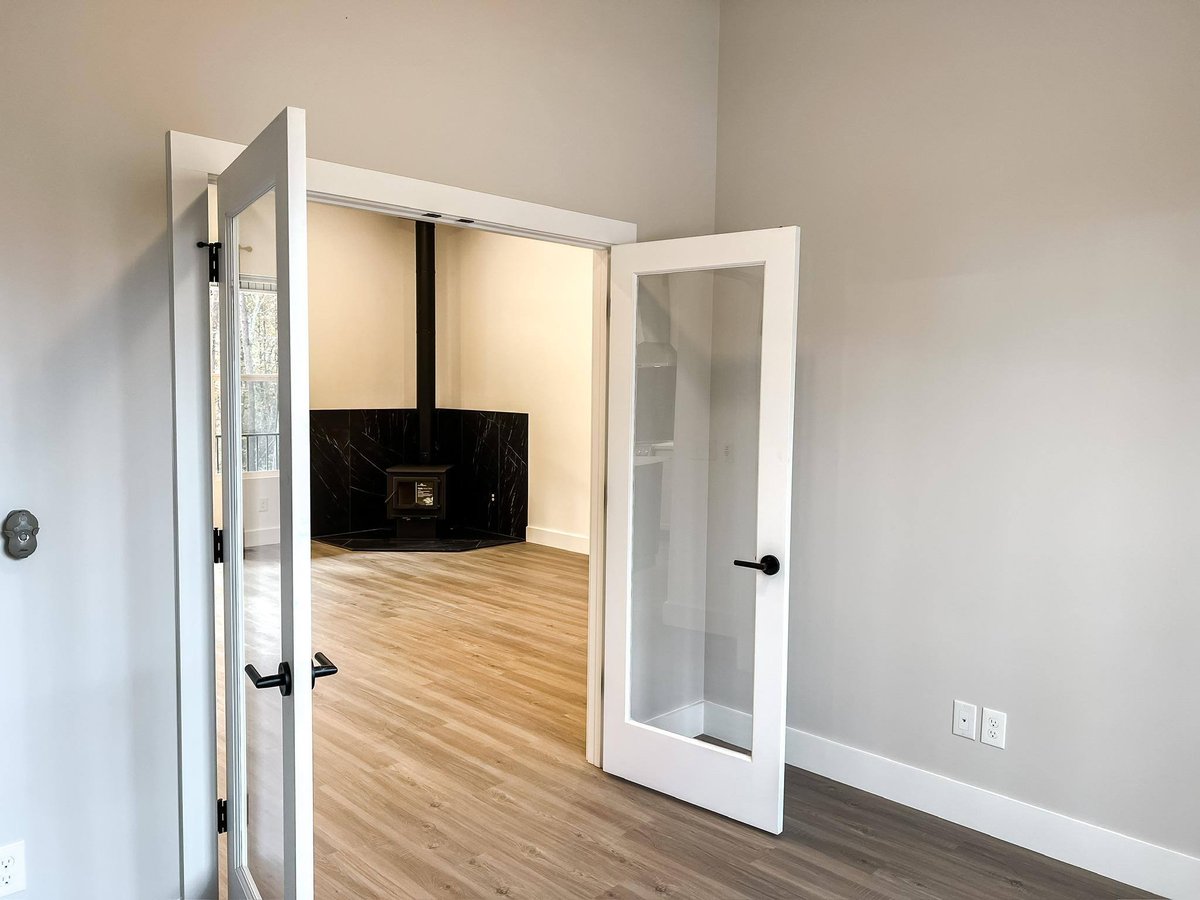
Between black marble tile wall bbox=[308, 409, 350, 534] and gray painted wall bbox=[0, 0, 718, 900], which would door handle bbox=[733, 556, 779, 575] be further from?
black marble tile wall bbox=[308, 409, 350, 534]

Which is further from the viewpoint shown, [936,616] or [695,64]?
[695,64]

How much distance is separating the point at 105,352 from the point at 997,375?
8.93ft

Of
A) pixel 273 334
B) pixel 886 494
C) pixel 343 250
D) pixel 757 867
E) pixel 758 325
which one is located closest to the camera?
pixel 273 334

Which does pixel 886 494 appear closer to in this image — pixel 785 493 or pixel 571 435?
pixel 785 493

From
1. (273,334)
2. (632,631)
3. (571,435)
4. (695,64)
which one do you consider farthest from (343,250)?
A: (273,334)

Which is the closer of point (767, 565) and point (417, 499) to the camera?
point (767, 565)

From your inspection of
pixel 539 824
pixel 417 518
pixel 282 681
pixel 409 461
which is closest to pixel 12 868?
pixel 282 681

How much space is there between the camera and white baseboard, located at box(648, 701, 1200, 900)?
8.73ft

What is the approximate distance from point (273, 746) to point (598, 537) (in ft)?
5.57

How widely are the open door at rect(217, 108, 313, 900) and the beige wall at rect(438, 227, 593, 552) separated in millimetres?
5241

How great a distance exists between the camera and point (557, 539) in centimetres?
778

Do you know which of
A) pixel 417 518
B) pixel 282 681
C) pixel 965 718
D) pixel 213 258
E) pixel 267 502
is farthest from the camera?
pixel 417 518

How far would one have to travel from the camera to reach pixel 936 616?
314cm

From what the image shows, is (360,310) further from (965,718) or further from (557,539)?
(965,718)
